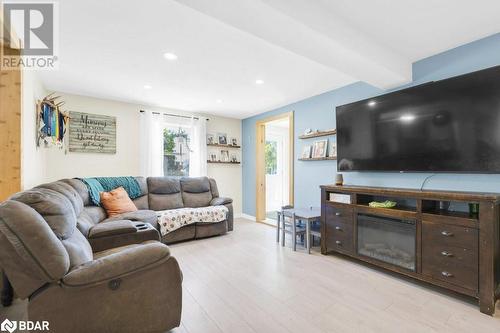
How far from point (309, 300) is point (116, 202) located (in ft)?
9.17

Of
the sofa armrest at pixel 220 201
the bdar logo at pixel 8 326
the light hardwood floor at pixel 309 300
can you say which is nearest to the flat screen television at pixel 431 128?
the light hardwood floor at pixel 309 300

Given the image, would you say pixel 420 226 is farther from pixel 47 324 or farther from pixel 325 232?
pixel 47 324

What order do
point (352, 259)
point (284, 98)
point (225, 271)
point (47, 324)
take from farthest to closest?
point (284, 98), point (352, 259), point (225, 271), point (47, 324)

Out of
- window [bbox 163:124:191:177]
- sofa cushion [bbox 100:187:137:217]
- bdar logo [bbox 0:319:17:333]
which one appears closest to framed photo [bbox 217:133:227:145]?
window [bbox 163:124:191:177]

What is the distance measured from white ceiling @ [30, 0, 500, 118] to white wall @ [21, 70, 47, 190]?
1.29 feet

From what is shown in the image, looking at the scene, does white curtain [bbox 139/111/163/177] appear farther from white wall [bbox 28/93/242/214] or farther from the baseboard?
the baseboard

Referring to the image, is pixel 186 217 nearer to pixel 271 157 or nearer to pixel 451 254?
pixel 451 254

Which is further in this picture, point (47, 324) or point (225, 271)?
point (225, 271)

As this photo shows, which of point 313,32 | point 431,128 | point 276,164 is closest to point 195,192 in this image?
point 276,164

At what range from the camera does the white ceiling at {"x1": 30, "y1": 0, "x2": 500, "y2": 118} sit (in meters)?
1.69

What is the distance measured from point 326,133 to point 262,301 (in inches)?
96.8

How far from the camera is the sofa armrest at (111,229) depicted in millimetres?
2123

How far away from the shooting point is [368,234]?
8.50 ft

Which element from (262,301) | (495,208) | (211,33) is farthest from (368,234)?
(211,33)
